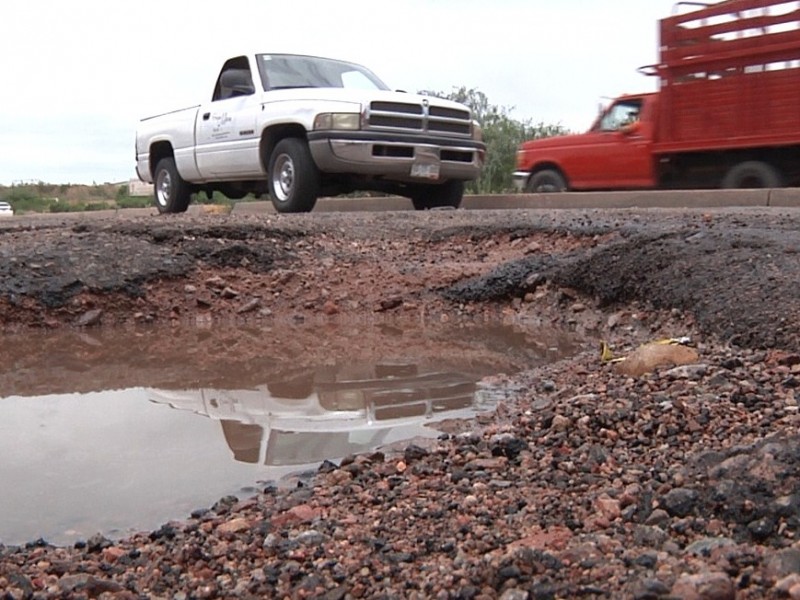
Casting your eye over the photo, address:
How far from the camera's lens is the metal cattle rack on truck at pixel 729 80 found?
10.6 meters

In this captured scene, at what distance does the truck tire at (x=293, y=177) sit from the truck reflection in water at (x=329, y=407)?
18.1ft

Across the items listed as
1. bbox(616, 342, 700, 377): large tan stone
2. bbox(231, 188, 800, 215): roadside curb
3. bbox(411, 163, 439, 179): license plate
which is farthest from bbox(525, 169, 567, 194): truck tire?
bbox(616, 342, 700, 377): large tan stone

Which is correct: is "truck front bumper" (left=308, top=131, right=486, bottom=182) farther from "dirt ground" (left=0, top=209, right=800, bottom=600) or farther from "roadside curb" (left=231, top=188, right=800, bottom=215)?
"dirt ground" (left=0, top=209, right=800, bottom=600)

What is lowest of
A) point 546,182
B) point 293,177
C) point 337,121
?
point 546,182

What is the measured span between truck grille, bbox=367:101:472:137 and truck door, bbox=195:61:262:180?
1.47 m

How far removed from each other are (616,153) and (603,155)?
298 millimetres

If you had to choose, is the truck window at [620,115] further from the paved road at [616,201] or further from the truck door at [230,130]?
the truck door at [230,130]

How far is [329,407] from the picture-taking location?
3986mm

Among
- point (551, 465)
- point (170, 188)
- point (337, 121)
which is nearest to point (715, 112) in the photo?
point (337, 121)

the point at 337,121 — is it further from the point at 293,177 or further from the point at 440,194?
the point at 440,194

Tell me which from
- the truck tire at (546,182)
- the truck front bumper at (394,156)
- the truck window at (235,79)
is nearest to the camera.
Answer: the truck front bumper at (394,156)

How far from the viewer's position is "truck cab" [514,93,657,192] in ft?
40.3

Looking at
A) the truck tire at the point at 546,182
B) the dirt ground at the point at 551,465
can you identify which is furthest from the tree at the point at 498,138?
the dirt ground at the point at 551,465

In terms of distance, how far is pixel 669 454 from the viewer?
256 cm
